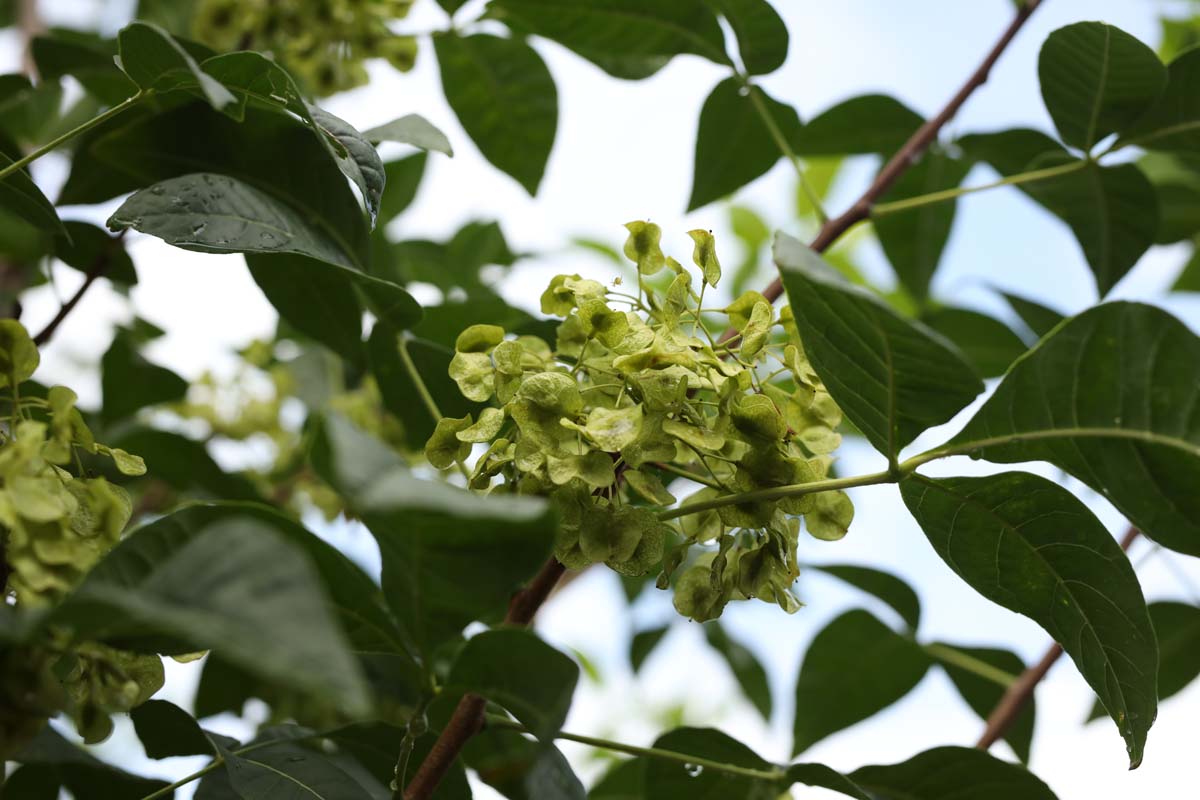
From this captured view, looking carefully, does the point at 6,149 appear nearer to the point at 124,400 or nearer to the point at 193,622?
the point at 124,400

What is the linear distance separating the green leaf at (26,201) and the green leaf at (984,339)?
1371mm

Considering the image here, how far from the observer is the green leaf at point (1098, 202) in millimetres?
1490

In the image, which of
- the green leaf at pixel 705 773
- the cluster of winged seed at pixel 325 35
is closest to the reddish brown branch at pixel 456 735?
the green leaf at pixel 705 773

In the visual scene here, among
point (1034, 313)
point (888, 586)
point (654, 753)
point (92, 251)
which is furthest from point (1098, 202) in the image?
point (92, 251)

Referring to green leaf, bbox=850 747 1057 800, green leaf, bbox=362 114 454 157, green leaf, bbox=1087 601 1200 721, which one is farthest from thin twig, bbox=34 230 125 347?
green leaf, bbox=1087 601 1200 721

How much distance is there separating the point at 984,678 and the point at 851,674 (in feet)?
0.69

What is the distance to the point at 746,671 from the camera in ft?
6.64

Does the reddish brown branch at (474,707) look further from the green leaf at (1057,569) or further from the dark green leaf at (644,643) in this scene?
the dark green leaf at (644,643)

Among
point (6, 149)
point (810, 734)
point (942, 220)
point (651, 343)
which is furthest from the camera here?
point (942, 220)

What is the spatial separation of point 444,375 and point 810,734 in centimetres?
86

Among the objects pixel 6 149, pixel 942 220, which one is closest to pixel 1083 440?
pixel 942 220

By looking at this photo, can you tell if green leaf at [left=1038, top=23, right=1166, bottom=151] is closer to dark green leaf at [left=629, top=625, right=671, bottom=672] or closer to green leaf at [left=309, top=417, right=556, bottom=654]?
green leaf at [left=309, top=417, right=556, bottom=654]

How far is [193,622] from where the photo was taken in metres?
0.51

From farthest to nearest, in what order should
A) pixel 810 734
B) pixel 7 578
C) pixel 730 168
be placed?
pixel 810 734 → pixel 730 168 → pixel 7 578
